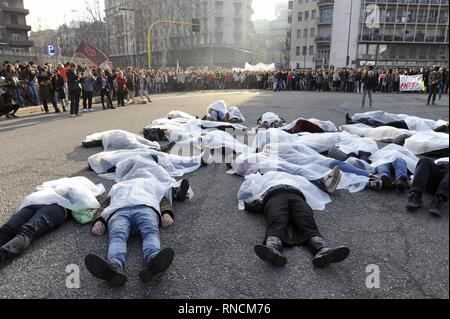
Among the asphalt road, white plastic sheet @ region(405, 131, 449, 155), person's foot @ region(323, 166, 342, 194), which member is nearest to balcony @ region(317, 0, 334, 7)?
white plastic sheet @ region(405, 131, 449, 155)

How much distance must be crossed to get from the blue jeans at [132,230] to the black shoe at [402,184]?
345 centimetres

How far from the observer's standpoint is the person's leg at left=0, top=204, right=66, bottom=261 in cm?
319

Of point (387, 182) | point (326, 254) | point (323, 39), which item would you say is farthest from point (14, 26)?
point (326, 254)

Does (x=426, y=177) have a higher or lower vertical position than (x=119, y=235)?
higher

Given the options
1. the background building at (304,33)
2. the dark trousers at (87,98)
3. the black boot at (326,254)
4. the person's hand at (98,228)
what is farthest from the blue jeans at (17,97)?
the background building at (304,33)

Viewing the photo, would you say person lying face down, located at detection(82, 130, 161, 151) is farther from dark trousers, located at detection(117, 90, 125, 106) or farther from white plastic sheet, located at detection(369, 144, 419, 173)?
dark trousers, located at detection(117, 90, 125, 106)

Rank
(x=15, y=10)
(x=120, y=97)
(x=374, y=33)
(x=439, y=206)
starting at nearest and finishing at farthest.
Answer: (x=439, y=206) → (x=120, y=97) → (x=374, y=33) → (x=15, y=10)

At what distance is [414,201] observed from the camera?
4.28m

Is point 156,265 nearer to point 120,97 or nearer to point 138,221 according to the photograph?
point 138,221

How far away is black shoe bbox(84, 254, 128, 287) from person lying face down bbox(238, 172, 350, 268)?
1149mm

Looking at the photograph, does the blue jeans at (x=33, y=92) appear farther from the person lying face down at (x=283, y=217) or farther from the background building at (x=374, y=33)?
the background building at (x=374, y=33)

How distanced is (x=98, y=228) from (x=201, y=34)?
234 feet

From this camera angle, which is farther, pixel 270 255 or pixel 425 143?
pixel 425 143
